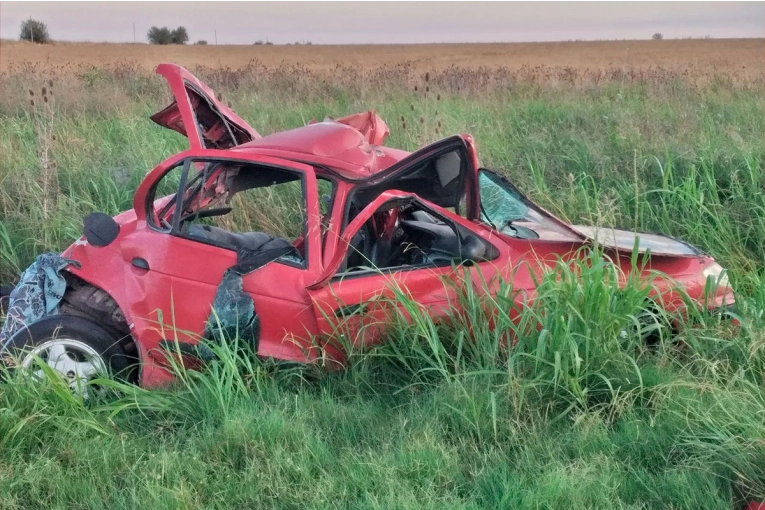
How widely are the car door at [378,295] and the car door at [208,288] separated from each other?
0.39 feet

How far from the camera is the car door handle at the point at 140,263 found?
3.74 m

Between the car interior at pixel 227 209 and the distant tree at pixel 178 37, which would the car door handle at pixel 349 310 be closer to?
the car interior at pixel 227 209

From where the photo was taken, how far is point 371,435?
317cm

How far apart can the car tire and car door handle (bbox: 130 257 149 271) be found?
39 cm

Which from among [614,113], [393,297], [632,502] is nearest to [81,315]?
[393,297]

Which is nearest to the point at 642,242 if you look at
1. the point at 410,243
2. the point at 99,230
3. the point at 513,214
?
the point at 513,214

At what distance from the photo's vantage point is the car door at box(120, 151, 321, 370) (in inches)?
145

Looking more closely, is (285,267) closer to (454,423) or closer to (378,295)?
(378,295)

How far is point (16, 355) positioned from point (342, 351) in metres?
1.74

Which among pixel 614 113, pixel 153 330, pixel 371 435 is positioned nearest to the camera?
pixel 371 435

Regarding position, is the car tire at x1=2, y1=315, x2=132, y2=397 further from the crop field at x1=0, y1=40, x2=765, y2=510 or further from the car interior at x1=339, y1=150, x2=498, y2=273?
the car interior at x1=339, y1=150, x2=498, y2=273

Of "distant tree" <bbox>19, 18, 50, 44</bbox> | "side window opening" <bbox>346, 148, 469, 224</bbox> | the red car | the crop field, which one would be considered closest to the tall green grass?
the crop field

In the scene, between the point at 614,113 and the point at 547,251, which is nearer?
the point at 547,251

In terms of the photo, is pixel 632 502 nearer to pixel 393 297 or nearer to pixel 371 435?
pixel 371 435
